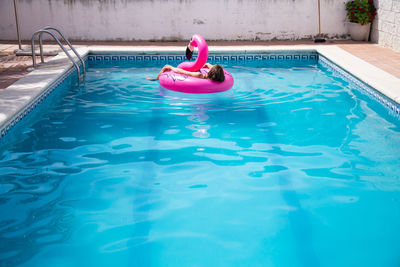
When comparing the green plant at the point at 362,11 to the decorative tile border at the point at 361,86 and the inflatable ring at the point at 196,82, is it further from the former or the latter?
the inflatable ring at the point at 196,82

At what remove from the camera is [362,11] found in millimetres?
9789

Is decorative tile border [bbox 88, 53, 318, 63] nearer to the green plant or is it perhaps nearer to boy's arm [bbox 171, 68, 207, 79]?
the green plant

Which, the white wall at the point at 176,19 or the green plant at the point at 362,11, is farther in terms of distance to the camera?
the white wall at the point at 176,19

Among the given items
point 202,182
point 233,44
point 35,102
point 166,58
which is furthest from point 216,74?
point 233,44

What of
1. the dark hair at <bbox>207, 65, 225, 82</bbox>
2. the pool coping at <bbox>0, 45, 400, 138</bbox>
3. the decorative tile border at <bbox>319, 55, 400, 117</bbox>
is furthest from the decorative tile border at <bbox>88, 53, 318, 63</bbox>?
the dark hair at <bbox>207, 65, 225, 82</bbox>

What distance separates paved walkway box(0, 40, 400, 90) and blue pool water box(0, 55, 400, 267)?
95 cm

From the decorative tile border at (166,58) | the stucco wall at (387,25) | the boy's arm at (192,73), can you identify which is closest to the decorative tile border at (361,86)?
the decorative tile border at (166,58)

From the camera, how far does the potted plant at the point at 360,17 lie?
32.1 ft

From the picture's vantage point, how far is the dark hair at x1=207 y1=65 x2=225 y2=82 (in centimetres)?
632

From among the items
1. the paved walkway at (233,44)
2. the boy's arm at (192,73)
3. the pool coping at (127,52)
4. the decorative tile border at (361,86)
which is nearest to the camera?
the pool coping at (127,52)

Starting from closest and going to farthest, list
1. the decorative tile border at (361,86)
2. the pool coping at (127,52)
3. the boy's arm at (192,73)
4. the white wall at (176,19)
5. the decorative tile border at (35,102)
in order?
the decorative tile border at (35,102), the pool coping at (127,52), the decorative tile border at (361,86), the boy's arm at (192,73), the white wall at (176,19)

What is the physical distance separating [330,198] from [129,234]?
1684mm

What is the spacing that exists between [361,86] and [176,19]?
514cm

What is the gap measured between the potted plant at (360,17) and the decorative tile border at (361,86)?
1803mm
